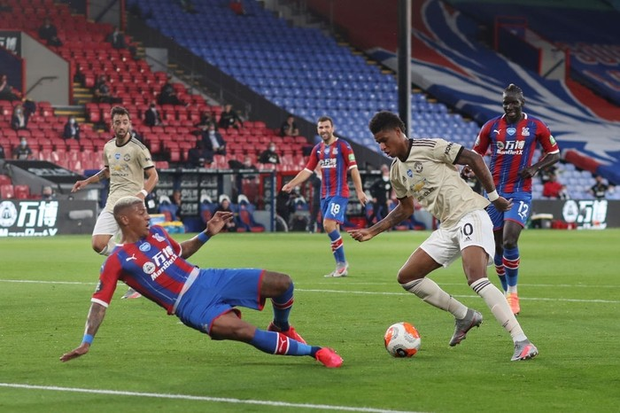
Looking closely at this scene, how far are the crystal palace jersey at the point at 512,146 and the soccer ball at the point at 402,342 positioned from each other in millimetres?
4131

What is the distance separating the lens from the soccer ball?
8555 mm

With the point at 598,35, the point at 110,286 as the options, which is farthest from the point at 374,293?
the point at 598,35

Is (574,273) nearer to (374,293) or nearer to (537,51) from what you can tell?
(374,293)

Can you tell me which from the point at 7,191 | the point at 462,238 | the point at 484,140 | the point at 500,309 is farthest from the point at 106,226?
the point at 7,191

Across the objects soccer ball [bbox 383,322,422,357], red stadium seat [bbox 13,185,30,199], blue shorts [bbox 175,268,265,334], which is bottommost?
red stadium seat [bbox 13,185,30,199]

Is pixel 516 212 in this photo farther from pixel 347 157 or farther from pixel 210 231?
pixel 347 157

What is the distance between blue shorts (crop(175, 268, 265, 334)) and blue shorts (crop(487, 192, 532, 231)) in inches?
190

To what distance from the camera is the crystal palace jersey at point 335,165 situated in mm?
18266

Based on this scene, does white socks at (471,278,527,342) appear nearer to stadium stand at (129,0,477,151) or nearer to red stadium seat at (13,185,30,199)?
red stadium seat at (13,185,30,199)

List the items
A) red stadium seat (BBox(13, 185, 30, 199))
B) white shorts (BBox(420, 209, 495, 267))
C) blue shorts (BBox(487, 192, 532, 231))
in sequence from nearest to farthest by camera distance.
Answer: white shorts (BBox(420, 209, 495, 267)) < blue shorts (BBox(487, 192, 532, 231)) < red stadium seat (BBox(13, 185, 30, 199))

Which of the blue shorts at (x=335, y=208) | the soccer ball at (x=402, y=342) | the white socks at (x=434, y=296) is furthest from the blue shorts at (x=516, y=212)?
the blue shorts at (x=335, y=208)

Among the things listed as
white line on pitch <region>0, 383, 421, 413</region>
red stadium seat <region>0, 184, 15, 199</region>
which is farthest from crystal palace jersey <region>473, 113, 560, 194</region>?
red stadium seat <region>0, 184, 15, 199</region>

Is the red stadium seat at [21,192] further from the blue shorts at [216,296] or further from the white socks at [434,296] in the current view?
the blue shorts at [216,296]

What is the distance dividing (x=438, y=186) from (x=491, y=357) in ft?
4.62
